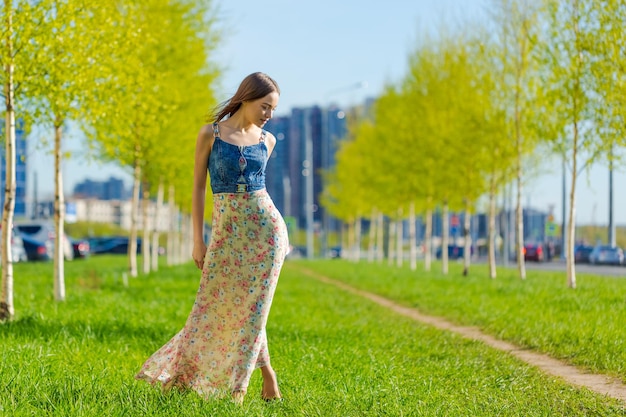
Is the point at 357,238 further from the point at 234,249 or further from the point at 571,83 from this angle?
the point at 234,249

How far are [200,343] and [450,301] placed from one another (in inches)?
427

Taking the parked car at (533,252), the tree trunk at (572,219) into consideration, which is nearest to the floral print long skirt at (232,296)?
the tree trunk at (572,219)

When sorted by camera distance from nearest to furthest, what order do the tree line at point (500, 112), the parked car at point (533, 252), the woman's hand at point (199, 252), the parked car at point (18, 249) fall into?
the woman's hand at point (199, 252) < the tree line at point (500, 112) < the parked car at point (18, 249) < the parked car at point (533, 252)

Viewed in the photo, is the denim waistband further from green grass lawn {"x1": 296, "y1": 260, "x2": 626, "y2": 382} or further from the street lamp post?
the street lamp post

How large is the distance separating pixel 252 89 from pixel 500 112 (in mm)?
19474

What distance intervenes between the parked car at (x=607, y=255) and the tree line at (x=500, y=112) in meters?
15.2

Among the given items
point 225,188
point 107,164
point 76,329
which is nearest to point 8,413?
point 225,188

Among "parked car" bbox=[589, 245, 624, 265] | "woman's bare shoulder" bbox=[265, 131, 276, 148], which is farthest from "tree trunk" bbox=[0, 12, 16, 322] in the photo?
"parked car" bbox=[589, 245, 624, 265]

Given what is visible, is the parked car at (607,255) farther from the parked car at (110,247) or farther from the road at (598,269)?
the parked car at (110,247)

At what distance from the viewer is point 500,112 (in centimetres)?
2445

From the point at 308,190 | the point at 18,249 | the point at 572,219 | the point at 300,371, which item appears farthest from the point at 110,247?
the point at 300,371

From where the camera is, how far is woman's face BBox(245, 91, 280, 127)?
225 inches

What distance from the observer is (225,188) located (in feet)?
18.8

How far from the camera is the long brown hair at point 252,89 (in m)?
5.70
